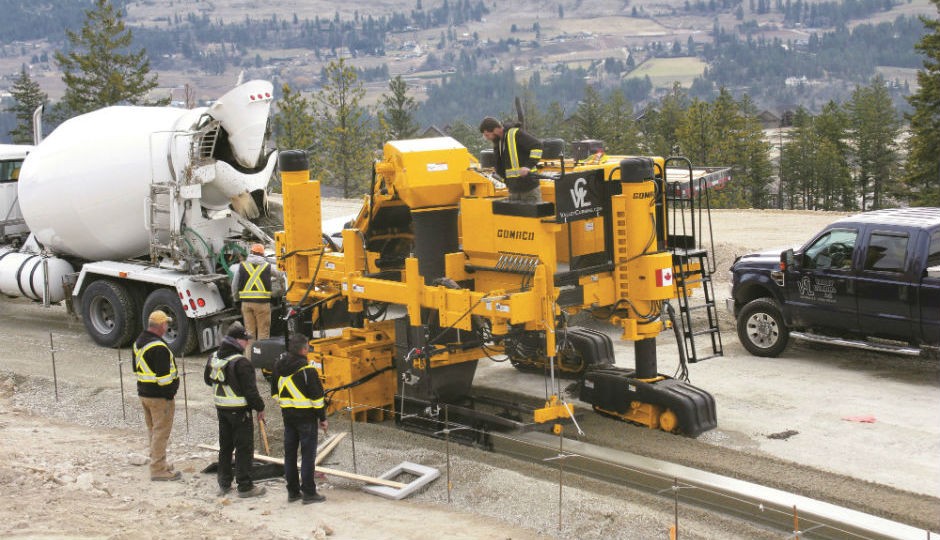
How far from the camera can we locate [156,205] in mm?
16516

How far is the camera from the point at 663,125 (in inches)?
3061

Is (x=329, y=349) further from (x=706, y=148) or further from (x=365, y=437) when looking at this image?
(x=706, y=148)

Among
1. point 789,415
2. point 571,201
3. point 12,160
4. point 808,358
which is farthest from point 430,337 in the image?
point 12,160

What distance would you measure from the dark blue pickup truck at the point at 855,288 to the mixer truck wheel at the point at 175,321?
296 inches

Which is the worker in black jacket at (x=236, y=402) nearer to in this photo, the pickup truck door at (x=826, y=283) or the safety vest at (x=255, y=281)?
the safety vest at (x=255, y=281)

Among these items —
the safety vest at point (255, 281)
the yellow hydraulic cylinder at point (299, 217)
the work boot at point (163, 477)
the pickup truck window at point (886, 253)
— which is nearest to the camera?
the work boot at point (163, 477)

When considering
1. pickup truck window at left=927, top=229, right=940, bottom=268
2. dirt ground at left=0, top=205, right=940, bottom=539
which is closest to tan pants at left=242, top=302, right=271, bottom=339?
dirt ground at left=0, top=205, right=940, bottom=539

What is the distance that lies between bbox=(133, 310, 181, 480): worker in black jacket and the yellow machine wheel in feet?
15.3

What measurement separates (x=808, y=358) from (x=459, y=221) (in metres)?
5.85

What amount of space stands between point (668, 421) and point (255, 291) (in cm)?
594

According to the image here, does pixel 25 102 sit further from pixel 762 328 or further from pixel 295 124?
pixel 762 328

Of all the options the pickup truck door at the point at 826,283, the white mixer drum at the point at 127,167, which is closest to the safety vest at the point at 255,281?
the white mixer drum at the point at 127,167

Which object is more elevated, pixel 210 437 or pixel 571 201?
pixel 571 201

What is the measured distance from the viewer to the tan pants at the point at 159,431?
1076 centimetres
